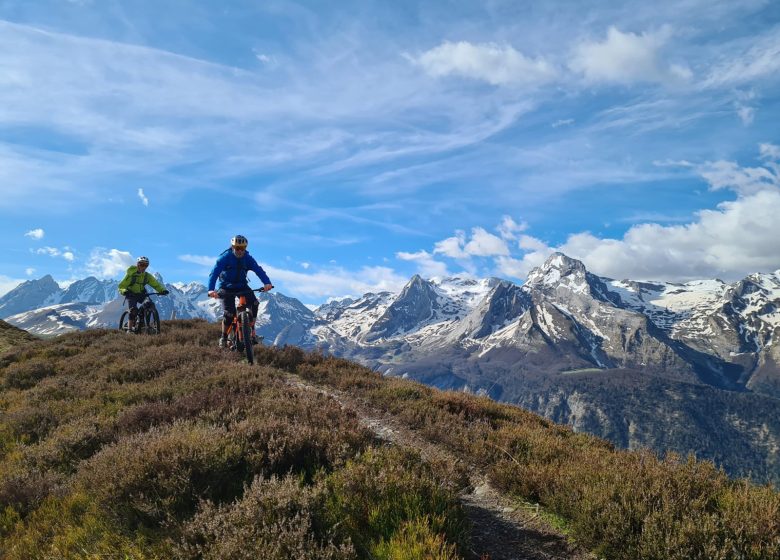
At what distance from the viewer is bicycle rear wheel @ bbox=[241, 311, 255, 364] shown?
47.3 ft

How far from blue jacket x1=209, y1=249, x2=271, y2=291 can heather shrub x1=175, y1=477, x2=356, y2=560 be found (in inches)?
385

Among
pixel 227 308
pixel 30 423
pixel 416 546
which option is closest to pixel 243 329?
pixel 227 308

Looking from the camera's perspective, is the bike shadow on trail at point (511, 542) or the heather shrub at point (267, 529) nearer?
the heather shrub at point (267, 529)

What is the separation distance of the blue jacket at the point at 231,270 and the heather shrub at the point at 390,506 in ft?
32.2

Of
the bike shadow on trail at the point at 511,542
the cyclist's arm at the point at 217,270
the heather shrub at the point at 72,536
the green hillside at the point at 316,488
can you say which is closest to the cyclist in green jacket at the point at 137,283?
the cyclist's arm at the point at 217,270

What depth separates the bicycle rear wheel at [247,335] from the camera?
47.3 ft

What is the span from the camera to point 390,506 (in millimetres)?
4906

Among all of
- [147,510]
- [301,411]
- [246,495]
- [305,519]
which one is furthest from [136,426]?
[305,519]

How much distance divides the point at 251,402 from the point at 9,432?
531cm

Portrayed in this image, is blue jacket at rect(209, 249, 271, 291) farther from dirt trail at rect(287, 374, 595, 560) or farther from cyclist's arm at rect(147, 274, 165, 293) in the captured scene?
dirt trail at rect(287, 374, 595, 560)

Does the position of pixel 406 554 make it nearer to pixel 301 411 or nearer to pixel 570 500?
pixel 570 500

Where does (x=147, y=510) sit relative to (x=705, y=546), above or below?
below

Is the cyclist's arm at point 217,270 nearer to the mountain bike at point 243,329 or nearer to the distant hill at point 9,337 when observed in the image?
Result: the mountain bike at point 243,329

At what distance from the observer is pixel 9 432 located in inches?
377
